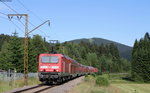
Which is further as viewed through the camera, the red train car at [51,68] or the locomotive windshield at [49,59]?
the locomotive windshield at [49,59]

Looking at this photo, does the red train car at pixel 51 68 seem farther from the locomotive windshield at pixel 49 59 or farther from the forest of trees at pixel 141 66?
the forest of trees at pixel 141 66

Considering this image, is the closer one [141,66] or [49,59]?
[49,59]

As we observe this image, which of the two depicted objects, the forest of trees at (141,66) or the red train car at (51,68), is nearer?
the red train car at (51,68)

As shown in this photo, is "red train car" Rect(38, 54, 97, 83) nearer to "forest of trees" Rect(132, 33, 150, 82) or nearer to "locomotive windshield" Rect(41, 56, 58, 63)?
"locomotive windshield" Rect(41, 56, 58, 63)

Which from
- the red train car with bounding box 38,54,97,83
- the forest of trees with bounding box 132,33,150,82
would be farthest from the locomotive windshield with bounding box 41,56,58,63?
the forest of trees with bounding box 132,33,150,82

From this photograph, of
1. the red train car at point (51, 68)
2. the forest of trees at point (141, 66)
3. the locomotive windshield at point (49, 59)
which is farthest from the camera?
the forest of trees at point (141, 66)

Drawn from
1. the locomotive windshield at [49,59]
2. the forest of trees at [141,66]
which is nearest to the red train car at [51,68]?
the locomotive windshield at [49,59]

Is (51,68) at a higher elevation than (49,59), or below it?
below

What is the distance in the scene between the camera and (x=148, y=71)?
10056 cm

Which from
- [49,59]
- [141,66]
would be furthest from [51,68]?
[141,66]

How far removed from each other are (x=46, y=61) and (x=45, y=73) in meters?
1.67

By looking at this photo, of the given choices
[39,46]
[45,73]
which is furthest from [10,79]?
[39,46]

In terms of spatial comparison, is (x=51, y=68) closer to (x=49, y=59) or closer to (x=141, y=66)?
(x=49, y=59)

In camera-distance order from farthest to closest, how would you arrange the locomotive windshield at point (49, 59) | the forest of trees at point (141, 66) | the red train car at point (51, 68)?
1. the forest of trees at point (141, 66)
2. the locomotive windshield at point (49, 59)
3. the red train car at point (51, 68)
